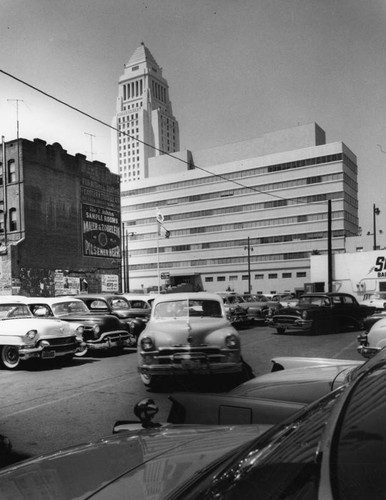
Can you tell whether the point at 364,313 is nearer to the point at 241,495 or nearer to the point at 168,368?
the point at 168,368

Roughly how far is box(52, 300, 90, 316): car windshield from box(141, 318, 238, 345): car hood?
5.08m

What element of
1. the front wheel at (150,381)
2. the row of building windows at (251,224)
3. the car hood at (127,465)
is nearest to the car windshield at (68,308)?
the front wheel at (150,381)

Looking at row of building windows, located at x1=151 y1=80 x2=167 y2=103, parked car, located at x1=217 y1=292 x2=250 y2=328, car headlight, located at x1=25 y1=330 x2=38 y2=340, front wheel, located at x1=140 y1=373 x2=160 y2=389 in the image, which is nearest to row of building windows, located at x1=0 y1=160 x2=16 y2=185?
parked car, located at x1=217 y1=292 x2=250 y2=328

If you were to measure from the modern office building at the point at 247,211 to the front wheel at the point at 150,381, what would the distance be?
205 feet

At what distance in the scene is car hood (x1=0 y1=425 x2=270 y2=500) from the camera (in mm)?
1533

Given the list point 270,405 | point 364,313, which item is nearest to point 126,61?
point 270,405

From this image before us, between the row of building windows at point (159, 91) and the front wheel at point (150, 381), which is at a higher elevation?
the row of building windows at point (159, 91)

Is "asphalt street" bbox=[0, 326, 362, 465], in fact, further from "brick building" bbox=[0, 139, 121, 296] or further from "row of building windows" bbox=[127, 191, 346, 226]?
"row of building windows" bbox=[127, 191, 346, 226]

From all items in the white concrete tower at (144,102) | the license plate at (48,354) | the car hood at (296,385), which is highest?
the white concrete tower at (144,102)

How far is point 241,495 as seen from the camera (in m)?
1.06

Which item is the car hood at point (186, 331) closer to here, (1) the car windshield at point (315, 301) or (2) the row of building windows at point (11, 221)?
(1) the car windshield at point (315, 301)

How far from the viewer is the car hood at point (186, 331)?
305 inches

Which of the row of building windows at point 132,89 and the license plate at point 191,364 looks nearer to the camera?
the license plate at point 191,364

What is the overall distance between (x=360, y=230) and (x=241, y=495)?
86.4 metres
